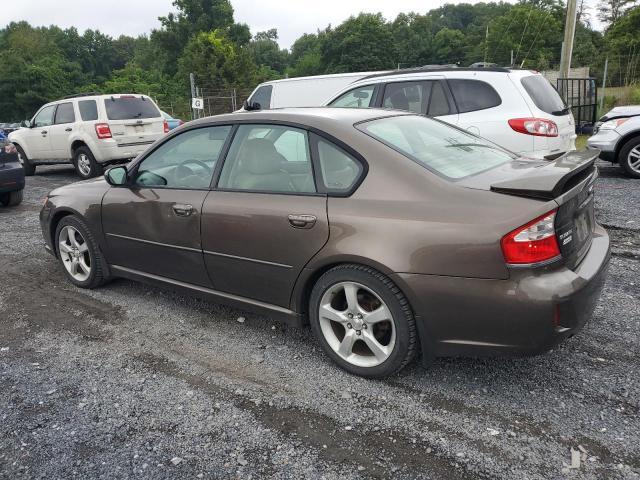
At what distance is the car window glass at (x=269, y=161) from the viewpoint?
10.4 feet

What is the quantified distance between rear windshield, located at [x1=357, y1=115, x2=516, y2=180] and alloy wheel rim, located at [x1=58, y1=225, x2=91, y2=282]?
9.27ft

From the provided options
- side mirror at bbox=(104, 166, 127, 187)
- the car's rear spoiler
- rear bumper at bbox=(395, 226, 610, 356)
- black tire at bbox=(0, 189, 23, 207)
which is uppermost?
the car's rear spoiler

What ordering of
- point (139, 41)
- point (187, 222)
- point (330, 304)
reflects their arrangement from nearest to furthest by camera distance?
1. point (330, 304)
2. point (187, 222)
3. point (139, 41)

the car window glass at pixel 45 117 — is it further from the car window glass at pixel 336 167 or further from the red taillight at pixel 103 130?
the car window glass at pixel 336 167

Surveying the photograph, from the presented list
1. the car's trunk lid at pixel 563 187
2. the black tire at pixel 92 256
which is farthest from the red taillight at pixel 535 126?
Answer: the black tire at pixel 92 256

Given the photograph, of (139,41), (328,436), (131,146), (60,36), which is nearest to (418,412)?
(328,436)

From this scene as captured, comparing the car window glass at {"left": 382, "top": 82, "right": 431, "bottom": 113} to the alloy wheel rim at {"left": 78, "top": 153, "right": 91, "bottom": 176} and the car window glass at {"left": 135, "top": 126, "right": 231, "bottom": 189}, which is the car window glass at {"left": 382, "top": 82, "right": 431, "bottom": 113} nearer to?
the car window glass at {"left": 135, "top": 126, "right": 231, "bottom": 189}

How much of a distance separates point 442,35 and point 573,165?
87567 mm

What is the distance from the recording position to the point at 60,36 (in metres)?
93.4

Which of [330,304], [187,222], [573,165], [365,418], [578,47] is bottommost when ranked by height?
[365,418]

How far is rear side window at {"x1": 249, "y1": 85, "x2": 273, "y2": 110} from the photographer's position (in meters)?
10.4

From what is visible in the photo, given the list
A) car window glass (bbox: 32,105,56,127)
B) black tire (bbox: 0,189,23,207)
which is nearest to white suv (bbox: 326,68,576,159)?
black tire (bbox: 0,189,23,207)

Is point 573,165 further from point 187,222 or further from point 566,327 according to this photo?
point 187,222

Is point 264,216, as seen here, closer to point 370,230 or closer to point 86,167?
point 370,230
